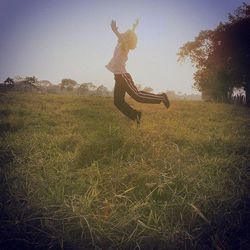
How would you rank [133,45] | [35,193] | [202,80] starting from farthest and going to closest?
[202,80], [133,45], [35,193]

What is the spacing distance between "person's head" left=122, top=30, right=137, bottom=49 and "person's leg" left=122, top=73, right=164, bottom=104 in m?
0.71

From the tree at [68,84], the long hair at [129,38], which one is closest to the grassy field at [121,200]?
the long hair at [129,38]

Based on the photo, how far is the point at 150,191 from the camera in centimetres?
314

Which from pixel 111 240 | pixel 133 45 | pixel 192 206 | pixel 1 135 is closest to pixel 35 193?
pixel 111 240

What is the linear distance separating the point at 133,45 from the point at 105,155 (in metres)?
3.55

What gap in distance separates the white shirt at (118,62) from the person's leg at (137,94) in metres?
0.18

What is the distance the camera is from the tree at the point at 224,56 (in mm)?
26547

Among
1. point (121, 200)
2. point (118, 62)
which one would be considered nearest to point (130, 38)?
point (118, 62)

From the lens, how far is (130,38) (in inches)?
274

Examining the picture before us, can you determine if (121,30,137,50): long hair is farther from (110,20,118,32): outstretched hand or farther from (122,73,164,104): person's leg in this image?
(122,73,164,104): person's leg

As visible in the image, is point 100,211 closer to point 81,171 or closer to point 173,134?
point 81,171

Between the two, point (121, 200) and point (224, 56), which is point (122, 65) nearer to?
point (121, 200)

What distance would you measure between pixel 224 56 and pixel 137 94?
76.1ft

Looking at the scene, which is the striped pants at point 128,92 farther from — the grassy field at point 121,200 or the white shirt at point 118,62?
the grassy field at point 121,200
